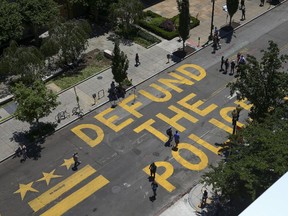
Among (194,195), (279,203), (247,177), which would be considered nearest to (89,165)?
(194,195)

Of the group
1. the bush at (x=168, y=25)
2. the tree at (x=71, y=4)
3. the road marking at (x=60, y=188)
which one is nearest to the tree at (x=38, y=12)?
the tree at (x=71, y=4)

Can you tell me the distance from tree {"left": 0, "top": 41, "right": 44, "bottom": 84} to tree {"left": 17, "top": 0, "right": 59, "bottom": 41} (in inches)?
205

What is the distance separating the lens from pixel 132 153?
111ft

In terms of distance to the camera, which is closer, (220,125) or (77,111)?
(220,125)

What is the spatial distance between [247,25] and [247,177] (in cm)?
3180

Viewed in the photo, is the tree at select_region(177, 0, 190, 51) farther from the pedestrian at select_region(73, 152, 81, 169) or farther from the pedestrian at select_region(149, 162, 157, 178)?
the pedestrian at select_region(73, 152, 81, 169)

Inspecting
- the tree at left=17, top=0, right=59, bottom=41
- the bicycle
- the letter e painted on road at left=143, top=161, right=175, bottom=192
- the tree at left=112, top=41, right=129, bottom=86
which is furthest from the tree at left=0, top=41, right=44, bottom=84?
the letter e painted on road at left=143, top=161, right=175, bottom=192

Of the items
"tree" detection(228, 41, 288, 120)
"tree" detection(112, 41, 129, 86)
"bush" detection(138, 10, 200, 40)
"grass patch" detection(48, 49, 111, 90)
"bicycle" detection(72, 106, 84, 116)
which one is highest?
"tree" detection(228, 41, 288, 120)

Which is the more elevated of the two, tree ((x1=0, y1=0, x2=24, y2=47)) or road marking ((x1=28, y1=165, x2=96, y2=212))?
tree ((x1=0, y1=0, x2=24, y2=47))

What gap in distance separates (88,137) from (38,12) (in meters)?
16.0

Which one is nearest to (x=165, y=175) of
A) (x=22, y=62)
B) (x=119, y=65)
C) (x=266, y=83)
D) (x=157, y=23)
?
(x=266, y=83)

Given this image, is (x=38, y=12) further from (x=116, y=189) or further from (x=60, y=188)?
(x=116, y=189)

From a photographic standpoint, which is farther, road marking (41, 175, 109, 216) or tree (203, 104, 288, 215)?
road marking (41, 175, 109, 216)

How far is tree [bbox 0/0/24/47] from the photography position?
39594 millimetres
